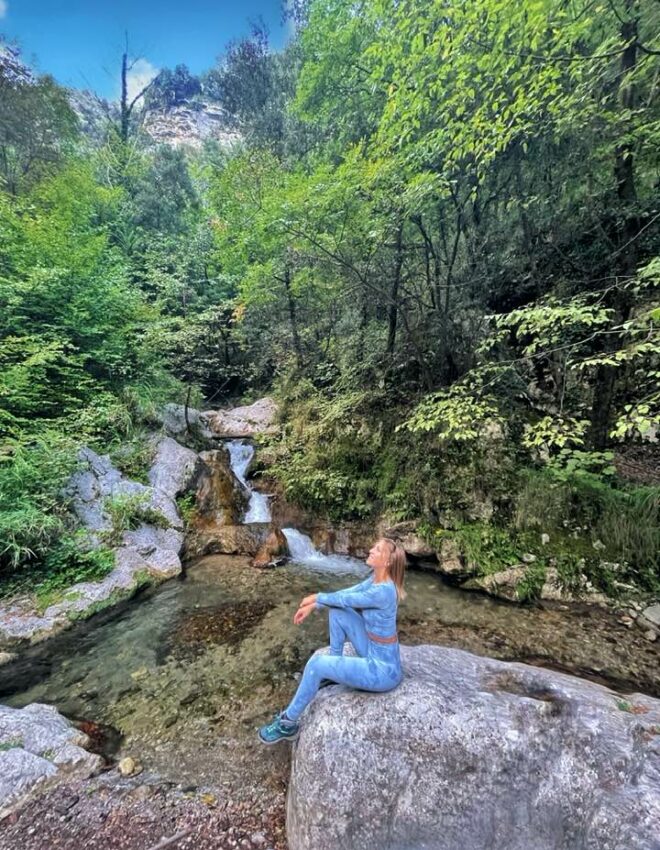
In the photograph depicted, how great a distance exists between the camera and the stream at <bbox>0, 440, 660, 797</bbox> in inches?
134

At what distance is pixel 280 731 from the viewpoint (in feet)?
10.5

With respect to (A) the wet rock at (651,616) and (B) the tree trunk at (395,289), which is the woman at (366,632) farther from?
(B) the tree trunk at (395,289)

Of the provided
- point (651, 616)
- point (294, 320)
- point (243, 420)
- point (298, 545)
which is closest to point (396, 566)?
point (651, 616)

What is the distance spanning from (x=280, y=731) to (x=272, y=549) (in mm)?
4415

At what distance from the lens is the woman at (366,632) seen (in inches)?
107

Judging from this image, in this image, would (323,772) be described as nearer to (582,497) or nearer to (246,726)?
(246,726)

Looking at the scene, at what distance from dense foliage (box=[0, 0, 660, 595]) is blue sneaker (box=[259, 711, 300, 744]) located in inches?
159

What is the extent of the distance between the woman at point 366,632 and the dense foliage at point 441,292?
2.66 meters

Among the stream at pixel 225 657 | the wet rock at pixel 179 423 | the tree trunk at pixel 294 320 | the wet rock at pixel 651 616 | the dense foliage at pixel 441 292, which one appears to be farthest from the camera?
the tree trunk at pixel 294 320

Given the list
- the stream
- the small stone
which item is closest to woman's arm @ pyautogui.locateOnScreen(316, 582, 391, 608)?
the stream

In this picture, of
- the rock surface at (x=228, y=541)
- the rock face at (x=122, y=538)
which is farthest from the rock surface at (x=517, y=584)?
the rock face at (x=122, y=538)

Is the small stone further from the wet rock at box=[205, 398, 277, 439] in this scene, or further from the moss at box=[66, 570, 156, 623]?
the wet rock at box=[205, 398, 277, 439]

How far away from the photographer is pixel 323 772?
2.38m

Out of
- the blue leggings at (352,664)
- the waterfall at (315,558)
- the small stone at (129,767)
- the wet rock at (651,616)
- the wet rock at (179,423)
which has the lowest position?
the small stone at (129,767)
